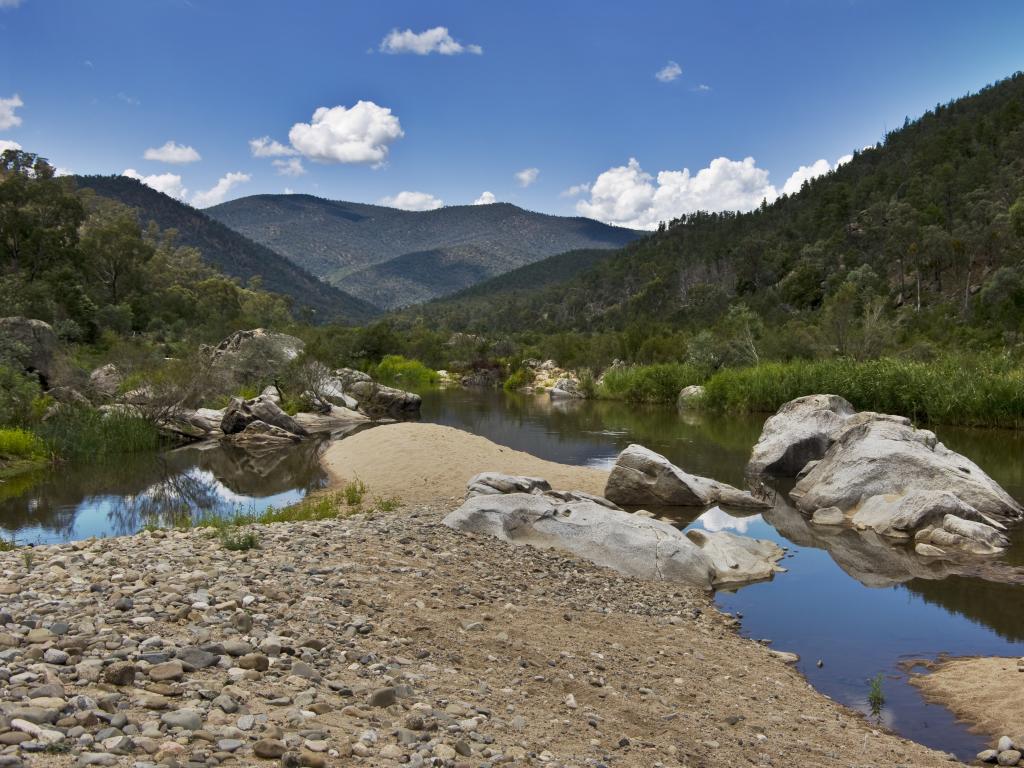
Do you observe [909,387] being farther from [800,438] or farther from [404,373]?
[404,373]

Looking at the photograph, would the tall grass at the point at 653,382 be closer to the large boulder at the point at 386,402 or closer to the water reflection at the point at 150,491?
the large boulder at the point at 386,402

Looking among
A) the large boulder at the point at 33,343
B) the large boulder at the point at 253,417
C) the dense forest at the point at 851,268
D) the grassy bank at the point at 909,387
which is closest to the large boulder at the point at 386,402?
the large boulder at the point at 253,417

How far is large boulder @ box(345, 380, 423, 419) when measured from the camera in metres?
40.1

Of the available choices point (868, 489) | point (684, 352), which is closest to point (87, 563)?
point (868, 489)

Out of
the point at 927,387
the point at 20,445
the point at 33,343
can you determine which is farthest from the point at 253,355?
the point at 927,387

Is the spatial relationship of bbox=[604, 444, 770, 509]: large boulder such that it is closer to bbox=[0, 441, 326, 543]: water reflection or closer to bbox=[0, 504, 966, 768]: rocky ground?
bbox=[0, 504, 966, 768]: rocky ground

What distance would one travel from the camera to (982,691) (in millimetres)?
7902

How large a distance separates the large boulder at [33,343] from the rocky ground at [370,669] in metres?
24.1

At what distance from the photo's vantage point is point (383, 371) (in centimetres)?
6506

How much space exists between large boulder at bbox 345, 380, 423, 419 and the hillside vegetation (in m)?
115

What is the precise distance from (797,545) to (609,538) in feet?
15.7

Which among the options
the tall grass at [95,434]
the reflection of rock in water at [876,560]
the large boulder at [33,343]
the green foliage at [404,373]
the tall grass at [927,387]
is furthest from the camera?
the green foliage at [404,373]

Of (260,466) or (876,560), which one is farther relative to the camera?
(260,466)

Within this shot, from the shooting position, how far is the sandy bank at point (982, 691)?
722 centimetres
